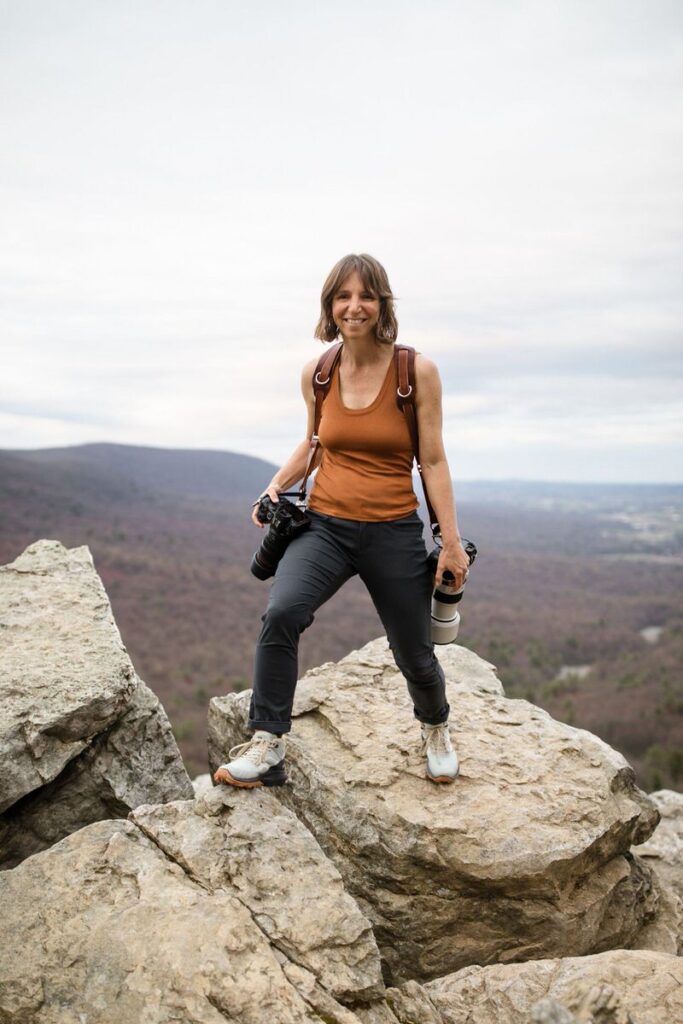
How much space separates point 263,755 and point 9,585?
299 centimetres

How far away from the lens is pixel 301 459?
404 centimetres

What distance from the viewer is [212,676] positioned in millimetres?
45656

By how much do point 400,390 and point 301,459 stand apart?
797 mm

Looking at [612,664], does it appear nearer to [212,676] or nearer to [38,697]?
[212,676]

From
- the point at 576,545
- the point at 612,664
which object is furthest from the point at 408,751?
the point at 576,545

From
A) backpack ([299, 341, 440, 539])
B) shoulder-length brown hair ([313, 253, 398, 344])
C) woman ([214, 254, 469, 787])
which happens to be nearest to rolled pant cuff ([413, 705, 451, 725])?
woman ([214, 254, 469, 787])

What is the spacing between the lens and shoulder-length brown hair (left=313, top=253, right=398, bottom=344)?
11.6 ft

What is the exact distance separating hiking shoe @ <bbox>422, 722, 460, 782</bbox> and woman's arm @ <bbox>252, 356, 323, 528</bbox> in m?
1.72

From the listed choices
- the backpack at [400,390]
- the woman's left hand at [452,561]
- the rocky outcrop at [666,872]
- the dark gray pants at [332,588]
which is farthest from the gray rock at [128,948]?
the rocky outcrop at [666,872]

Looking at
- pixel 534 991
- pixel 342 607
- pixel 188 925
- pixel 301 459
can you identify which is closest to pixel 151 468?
pixel 342 607

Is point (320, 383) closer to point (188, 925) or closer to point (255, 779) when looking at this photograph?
point (255, 779)

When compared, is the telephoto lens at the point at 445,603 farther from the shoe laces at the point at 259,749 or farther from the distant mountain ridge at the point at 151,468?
the distant mountain ridge at the point at 151,468

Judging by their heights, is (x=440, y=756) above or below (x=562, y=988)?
above

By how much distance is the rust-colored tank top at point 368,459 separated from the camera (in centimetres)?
360
